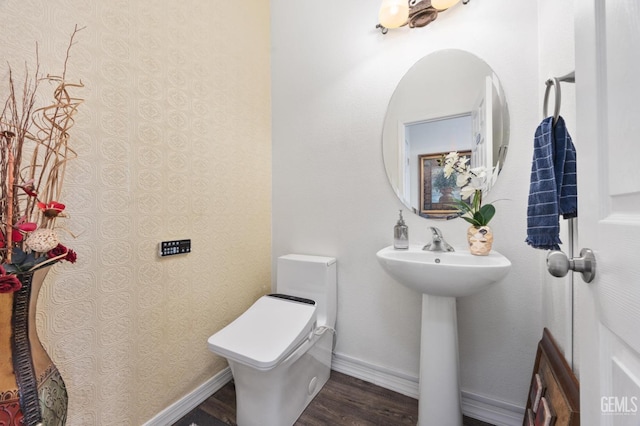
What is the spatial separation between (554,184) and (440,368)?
85cm

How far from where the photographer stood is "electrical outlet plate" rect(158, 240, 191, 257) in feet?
3.98

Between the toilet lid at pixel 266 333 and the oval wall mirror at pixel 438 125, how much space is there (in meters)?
0.86

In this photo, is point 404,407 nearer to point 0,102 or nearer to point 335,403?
point 335,403

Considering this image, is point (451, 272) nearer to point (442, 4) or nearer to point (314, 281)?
point (314, 281)

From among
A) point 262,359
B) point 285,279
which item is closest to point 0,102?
point 262,359

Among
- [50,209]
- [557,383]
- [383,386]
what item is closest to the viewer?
[50,209]

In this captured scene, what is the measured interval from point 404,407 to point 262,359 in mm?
875

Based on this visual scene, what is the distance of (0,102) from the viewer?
32.0 inches

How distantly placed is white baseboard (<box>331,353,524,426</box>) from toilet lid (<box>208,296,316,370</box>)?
1.63ft

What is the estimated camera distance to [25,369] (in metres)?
0.65

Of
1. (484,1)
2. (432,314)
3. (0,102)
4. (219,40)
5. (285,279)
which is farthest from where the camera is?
(285,279)

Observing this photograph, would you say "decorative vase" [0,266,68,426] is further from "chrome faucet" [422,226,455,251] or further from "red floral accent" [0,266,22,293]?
"chrome faucet" [422,226,455,251]

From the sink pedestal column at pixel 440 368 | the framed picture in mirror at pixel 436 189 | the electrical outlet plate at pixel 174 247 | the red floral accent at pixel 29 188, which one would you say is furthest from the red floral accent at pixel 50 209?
the framed picture in mirror at pixel 436 189

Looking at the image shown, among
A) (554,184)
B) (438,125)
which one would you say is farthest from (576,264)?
(438,125)
